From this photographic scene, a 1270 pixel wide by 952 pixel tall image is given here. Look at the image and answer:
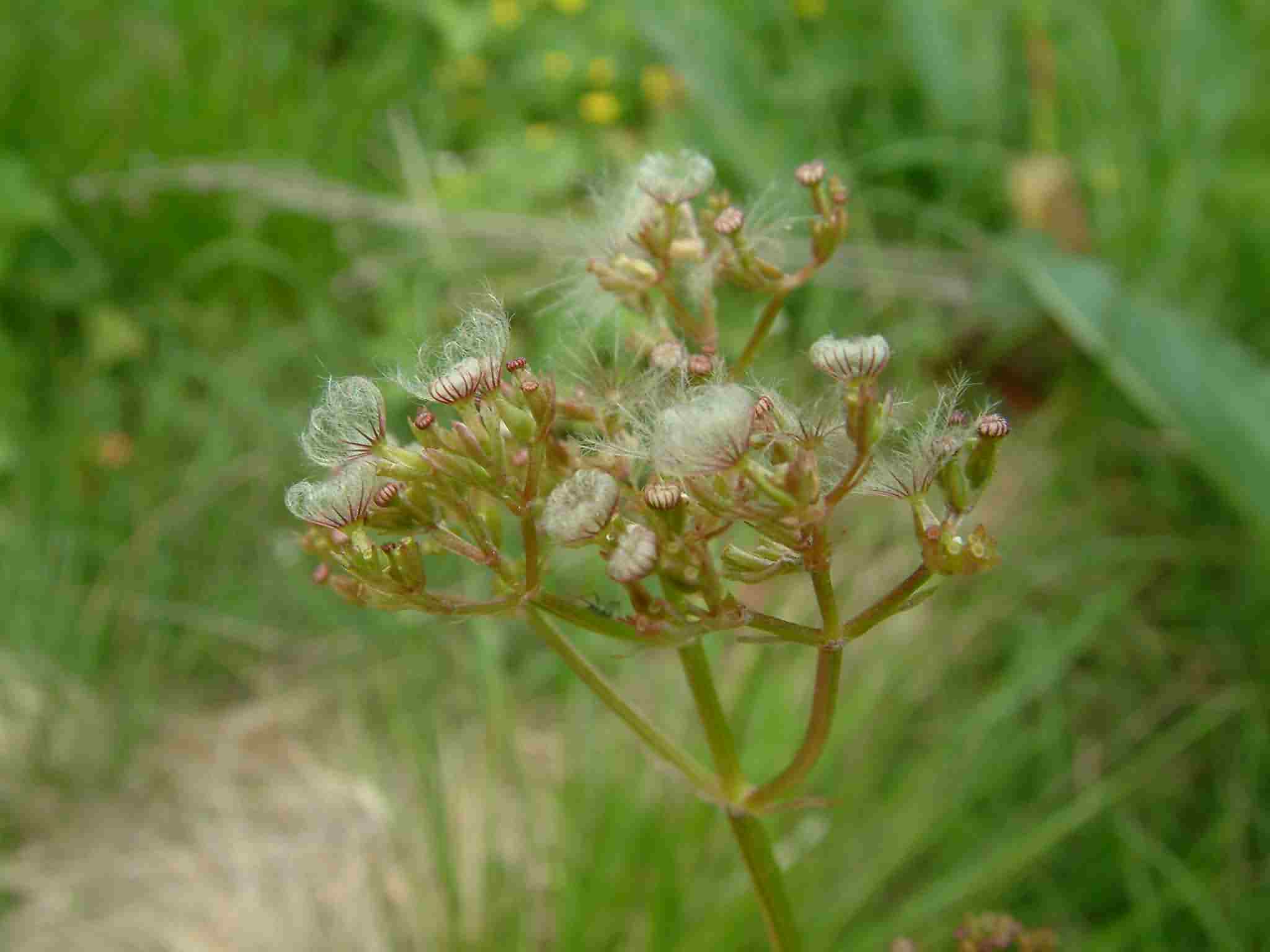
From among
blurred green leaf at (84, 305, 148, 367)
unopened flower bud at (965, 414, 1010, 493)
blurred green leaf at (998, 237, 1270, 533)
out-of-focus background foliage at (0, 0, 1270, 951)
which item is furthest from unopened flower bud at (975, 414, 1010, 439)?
blurred green leaf at (84, 305, 148, 367)

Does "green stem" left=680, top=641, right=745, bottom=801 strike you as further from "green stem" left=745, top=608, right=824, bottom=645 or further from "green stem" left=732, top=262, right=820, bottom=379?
"green stem" left=732, top=262, right=820, bottom=379

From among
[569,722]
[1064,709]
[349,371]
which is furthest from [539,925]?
[349,371]

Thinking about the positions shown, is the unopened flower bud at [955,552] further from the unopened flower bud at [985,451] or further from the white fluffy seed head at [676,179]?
the white fluffy seed head at [676,179]

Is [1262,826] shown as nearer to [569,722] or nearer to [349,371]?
[569,722]

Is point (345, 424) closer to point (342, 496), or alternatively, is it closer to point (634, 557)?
point (342, 496)

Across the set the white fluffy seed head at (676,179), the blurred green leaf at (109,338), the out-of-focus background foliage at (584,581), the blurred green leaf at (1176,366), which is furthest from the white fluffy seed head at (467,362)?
the blurred green leaf at (109,338)
